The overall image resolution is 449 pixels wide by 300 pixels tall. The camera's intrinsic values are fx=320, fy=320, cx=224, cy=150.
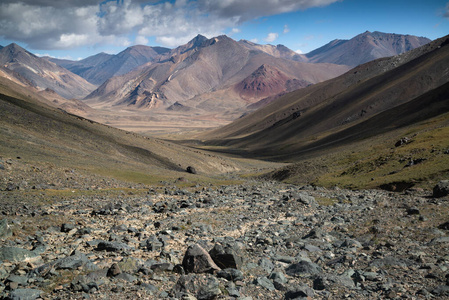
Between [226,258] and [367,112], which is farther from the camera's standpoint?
[367,112]

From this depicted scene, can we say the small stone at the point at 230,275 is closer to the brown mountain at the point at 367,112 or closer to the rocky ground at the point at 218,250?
the rocky ground at the point at 218,250

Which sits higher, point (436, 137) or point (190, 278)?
point (436, 137)

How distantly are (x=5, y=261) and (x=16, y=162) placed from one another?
29.5 meters

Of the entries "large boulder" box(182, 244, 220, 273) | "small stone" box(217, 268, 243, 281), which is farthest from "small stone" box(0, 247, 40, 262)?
"small stone" box(217, 268, 243, 281)

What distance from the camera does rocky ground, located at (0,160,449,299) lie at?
1248cm

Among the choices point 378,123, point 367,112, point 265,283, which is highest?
point 367,112

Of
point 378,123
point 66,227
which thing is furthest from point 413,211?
point 378,123

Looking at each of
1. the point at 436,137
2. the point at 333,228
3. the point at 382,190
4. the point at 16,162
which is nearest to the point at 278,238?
the point at 333,228

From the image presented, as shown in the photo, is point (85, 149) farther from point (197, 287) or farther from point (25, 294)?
point (197, 287)

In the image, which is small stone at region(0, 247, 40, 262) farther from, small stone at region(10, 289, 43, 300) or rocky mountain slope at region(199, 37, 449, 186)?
rocky mountain slope at region(199, 37, 449, 186)

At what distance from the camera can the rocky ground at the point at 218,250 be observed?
12477mm

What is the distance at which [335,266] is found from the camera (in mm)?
15391

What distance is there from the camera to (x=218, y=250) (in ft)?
49.6

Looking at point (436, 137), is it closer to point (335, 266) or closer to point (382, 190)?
point (382, 190)
